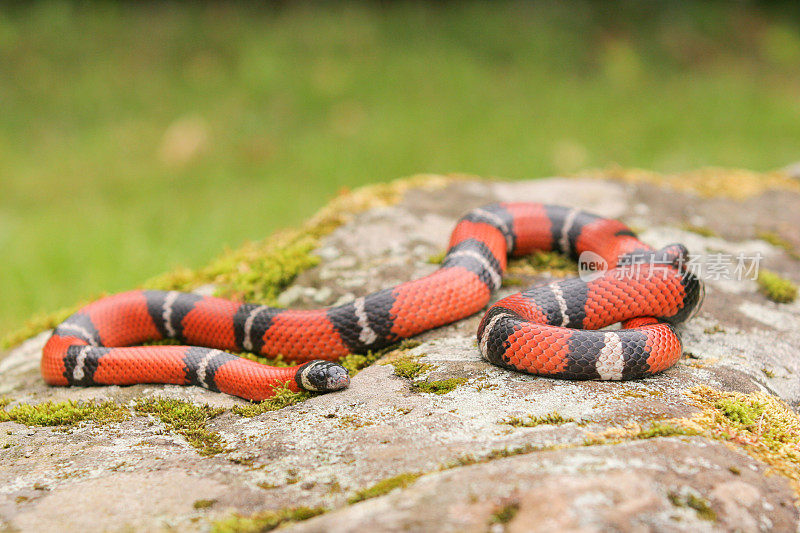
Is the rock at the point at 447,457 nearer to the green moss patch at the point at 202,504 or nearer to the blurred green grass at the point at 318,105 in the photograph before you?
the green moss patch at the point at 202,504

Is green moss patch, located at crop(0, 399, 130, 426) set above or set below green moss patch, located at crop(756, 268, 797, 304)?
below

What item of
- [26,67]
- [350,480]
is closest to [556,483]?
[350,480]

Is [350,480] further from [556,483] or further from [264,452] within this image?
[556,483]

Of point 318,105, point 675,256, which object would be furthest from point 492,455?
point 318,105

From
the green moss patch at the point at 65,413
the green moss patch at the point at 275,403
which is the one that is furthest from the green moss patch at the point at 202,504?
the green moss patch at the point at 65,413

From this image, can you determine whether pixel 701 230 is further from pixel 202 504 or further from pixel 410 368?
pixel 202 504

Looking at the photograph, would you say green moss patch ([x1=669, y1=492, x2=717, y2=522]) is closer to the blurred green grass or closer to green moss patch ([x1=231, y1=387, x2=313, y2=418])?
green moss patch ([x1=231, y1=387, x2=313, y2=418])

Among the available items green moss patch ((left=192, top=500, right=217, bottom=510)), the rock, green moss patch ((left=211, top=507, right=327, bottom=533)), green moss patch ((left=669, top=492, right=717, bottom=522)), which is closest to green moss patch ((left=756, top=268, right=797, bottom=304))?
the rock
